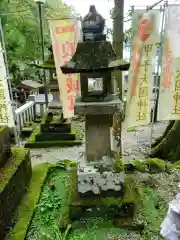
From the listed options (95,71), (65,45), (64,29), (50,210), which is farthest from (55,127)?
(95,71)

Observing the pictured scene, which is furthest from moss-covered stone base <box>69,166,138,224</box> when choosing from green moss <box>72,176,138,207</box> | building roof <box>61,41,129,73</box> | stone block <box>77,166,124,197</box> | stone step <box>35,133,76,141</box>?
stone step <box>35,133,76,141</box>

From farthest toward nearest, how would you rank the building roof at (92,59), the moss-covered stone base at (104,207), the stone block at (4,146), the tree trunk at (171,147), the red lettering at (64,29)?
the tree trunk at (171,147) → the red lettering at (64,29) → the stone block at (4,146) → the moss-covered stone base at (104,207) → the building roof at (92,59)

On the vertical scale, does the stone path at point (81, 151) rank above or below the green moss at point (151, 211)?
below

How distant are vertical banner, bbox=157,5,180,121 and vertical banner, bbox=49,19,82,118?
244 cm

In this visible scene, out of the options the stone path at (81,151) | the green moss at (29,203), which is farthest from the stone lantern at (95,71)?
the stone path at (81,151)

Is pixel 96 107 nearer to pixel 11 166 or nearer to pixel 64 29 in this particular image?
pixel 11 166

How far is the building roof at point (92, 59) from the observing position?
14.4ft

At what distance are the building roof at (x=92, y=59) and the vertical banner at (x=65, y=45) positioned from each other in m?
2.78

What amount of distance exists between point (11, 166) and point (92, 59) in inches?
116

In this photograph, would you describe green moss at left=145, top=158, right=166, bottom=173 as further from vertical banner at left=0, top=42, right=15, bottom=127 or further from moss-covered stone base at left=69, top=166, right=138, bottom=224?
vertical banner at left=0, top=42, right=15, bottom=127

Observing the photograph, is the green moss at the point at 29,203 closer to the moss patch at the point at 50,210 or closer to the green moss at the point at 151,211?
the moss patch at the point at 50,210

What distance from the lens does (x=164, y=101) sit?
21.6 ft

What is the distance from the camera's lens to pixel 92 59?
14.7 feet

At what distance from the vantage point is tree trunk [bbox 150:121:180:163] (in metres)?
8.29
